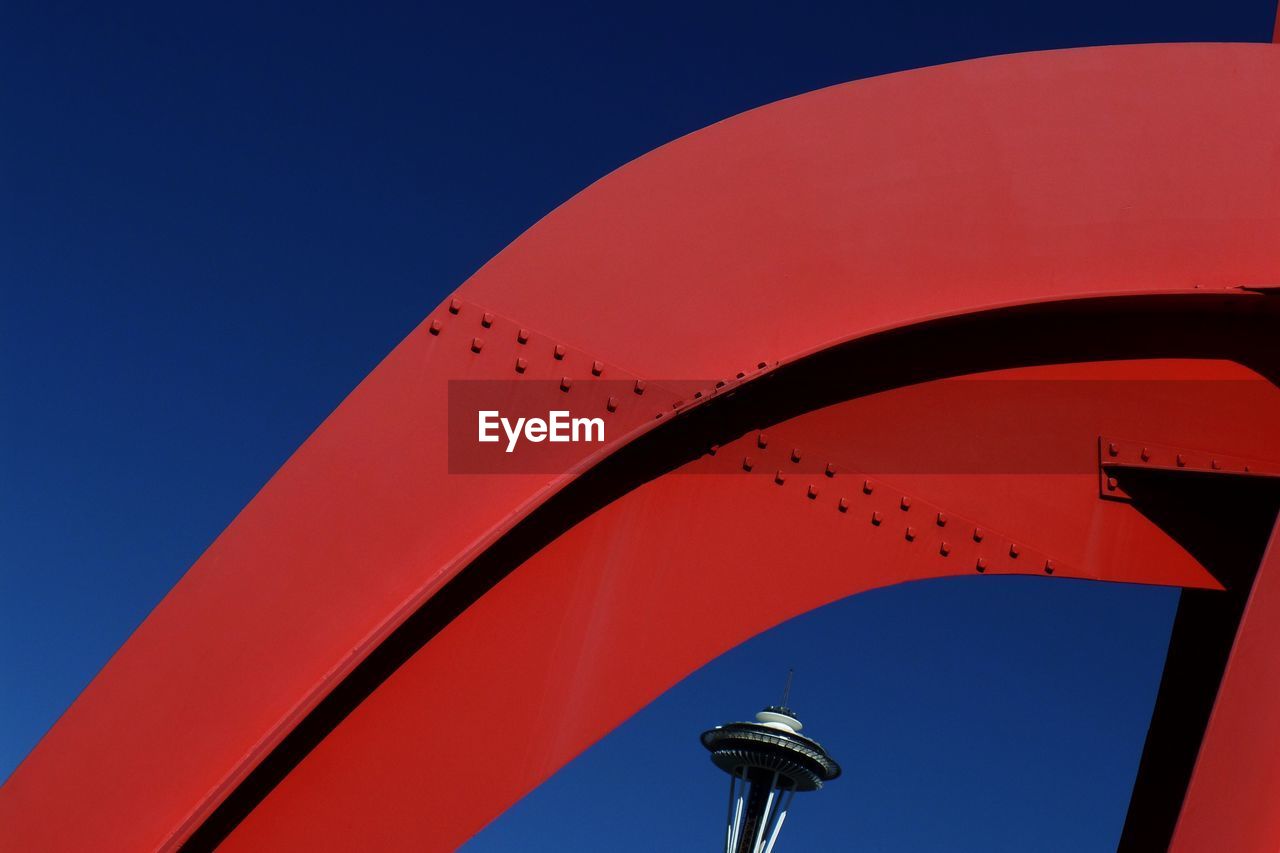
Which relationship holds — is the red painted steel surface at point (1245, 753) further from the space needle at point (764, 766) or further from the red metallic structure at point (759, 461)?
the space needle at point (764, 766)

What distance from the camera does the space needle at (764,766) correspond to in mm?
39125

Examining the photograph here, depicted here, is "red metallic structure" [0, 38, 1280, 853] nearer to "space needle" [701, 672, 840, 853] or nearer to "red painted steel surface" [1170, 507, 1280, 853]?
"red painted steel surface" [1170, 507, 1280, 853]

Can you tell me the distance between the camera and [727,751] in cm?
4009

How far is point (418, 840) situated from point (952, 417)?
203 centimetres

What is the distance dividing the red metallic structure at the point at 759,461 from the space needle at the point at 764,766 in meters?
36.1

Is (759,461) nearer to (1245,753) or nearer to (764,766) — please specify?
(1245,753)

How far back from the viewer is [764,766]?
131ft

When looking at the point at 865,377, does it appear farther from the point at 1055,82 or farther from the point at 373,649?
the point at 373,649

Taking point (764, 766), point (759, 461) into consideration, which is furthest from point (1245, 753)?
point (764, 766)

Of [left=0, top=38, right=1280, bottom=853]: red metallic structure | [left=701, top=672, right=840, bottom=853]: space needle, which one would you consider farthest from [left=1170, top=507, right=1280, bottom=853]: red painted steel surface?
[left=701, top=672, right=840, bottom=853]: space needle

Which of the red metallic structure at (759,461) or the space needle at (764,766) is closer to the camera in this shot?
the red metallic structure at (759,461)

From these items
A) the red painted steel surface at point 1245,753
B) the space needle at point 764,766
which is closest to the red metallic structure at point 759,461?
the red painted steel surface at point 1245,753

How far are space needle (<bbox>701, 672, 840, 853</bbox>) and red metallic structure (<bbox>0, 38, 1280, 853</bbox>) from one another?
36.1 m

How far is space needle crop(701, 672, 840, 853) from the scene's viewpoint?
128ft
